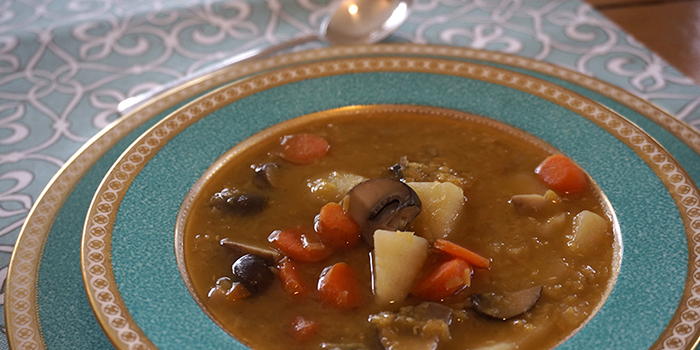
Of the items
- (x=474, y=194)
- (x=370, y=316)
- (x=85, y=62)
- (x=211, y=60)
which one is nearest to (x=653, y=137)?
(x=474, y=194)

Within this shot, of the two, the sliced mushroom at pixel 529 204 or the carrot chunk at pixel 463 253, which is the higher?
the carrot chunk at pixel 463 253

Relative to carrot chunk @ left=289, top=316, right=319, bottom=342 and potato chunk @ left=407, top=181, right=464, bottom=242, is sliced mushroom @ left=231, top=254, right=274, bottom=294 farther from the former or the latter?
potato chunk @ left=407, top=181, right=464, bottom=242

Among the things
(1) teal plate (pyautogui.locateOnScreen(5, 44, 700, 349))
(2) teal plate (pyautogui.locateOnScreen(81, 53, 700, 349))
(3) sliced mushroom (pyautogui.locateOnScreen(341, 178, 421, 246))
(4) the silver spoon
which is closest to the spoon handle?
(4) the silver spoon

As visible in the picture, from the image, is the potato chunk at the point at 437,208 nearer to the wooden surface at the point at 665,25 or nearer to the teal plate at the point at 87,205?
the teal plate at the point at 87,205

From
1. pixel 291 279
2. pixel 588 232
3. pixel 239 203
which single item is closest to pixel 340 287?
pixel 291 279

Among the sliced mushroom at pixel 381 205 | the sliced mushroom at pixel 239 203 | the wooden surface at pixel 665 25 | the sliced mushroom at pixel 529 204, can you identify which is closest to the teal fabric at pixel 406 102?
the sliced mushroom at pixel 239 203

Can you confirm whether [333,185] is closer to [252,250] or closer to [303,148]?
[303,148]
